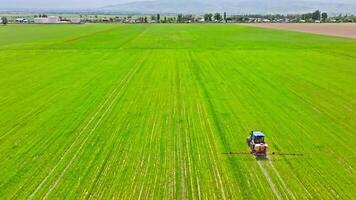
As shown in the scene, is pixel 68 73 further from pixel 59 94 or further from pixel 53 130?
pixel 53 130

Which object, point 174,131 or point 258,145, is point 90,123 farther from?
point 258,145

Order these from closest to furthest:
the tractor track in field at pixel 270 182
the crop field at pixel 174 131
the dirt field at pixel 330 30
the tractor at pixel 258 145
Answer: the tractor track in field at pixel 270 182
the crop field at pixel 174 131
the tractor at pixel 258 145
the dirt field at pixel 330 30

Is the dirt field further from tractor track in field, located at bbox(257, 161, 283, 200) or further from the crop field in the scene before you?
tractor track in field, located at bbox(257, 161, 283, 200)

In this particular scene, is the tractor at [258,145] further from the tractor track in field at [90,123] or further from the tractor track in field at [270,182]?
the tractor track in field at [90,123]

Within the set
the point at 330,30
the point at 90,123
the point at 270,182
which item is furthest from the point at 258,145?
the point at 330,30

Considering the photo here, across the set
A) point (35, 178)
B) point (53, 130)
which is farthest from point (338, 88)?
point (35, 178)

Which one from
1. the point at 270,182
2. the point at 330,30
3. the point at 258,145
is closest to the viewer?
the point at 270,182

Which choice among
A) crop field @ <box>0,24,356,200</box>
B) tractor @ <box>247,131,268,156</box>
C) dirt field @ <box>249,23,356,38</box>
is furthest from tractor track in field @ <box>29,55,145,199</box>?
dirt field @ <box>249,23,356,38</box>

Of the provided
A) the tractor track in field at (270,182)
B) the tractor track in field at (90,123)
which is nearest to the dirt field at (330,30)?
the tractor track in field at (90,123)
